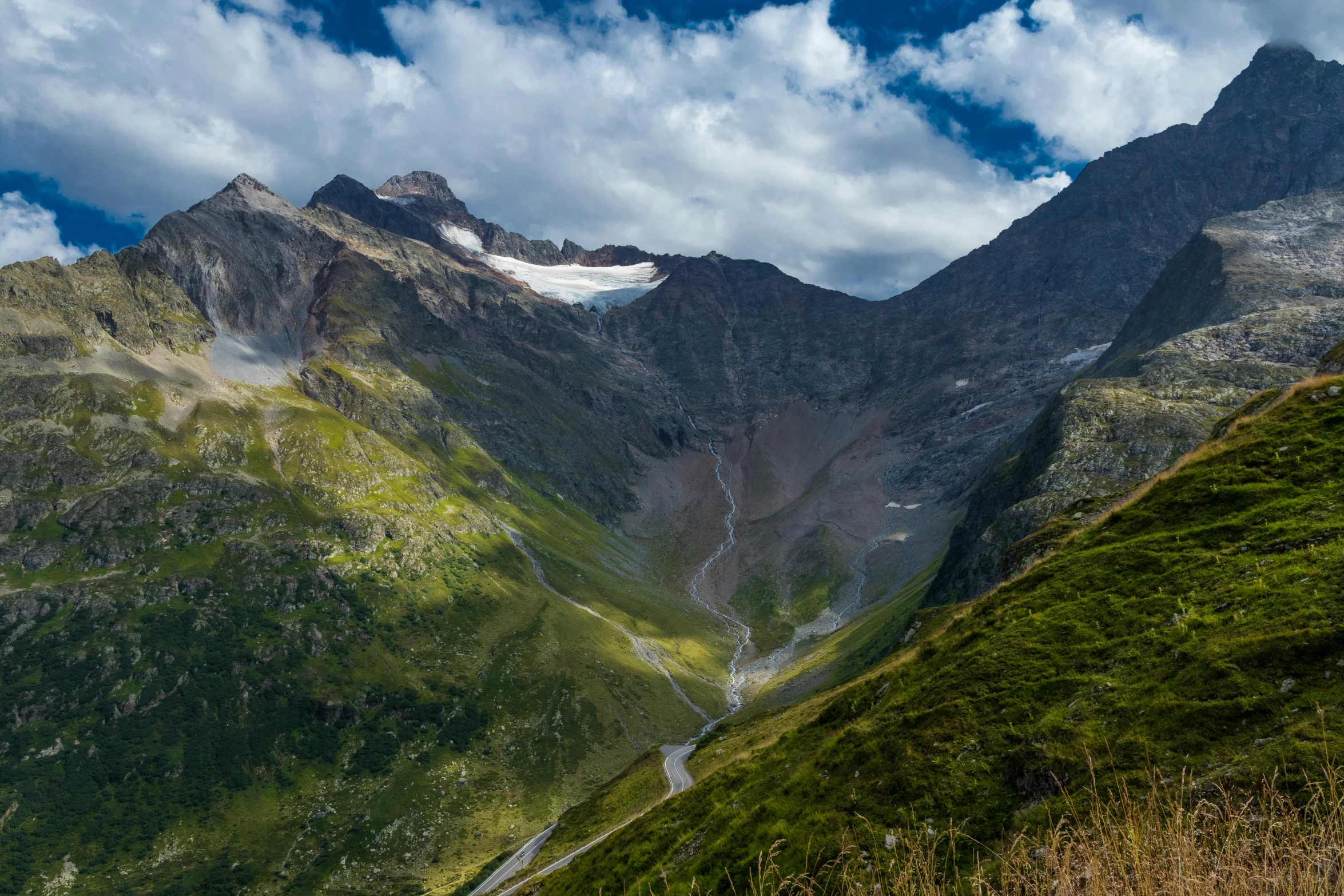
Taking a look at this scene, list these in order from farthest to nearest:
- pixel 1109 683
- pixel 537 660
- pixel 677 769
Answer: pixel 537 660, pixel 677 769, pixel 1109 683

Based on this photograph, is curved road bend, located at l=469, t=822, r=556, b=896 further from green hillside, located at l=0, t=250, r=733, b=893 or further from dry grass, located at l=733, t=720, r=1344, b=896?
dry grass, located at l=733, t=720, r=1344, b=896

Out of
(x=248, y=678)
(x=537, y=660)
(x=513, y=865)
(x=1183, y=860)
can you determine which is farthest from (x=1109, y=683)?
(x=248, y=678)

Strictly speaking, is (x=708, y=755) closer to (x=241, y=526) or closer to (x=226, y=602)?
(x=226, y=602)

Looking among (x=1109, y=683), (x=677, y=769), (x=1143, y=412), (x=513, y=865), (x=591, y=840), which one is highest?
(x=1109, y=683)

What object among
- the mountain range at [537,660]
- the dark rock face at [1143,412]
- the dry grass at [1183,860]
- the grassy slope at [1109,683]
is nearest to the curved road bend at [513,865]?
the mountain range at [537,660]

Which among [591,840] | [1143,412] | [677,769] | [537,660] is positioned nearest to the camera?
[591,840]

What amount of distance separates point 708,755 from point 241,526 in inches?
6050

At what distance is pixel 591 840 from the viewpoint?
6581 centimetres

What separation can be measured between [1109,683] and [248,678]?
550 ft

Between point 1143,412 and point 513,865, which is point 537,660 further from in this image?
point 1143,412

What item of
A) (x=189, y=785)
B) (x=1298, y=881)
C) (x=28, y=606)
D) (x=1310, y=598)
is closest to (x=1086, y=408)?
(x=1310, y=598)

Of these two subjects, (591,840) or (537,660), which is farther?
(537,660)

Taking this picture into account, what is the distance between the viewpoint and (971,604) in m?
36.2

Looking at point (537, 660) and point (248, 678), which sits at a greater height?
point (248, 678)
